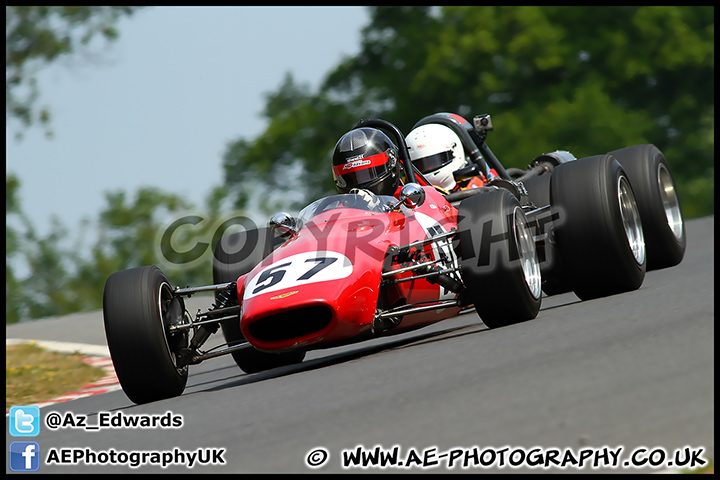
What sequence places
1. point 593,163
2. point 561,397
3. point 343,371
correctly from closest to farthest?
point 561,397, point 343,371, point 593,163

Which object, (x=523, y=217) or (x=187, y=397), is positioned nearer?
(x=187, y=397)

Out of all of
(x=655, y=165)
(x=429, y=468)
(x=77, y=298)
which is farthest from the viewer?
(x=77, y=298)

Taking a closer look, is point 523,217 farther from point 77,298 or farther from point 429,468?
point 77,298

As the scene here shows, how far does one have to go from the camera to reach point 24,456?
15.4 feet

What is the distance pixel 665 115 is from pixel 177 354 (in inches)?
848

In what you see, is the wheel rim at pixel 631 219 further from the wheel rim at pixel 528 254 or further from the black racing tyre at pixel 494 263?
the black racing tyre at pixel 494 263

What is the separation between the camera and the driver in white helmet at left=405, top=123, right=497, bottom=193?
9.92 meters

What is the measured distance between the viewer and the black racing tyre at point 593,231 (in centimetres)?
703

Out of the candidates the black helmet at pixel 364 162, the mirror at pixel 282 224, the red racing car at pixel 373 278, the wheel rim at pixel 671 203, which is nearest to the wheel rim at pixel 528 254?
the red racing car at pixel 373 278

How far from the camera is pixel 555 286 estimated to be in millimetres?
8812

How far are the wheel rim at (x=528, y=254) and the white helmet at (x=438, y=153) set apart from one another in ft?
9.07

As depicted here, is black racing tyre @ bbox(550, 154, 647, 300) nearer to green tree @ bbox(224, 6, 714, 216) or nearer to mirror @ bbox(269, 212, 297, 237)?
mirror @ bbox(269, 212, 297, 237)

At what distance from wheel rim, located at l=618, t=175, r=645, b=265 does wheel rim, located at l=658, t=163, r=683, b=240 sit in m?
1.19
